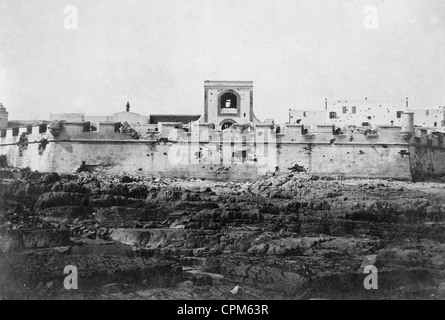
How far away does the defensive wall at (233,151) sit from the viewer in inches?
734

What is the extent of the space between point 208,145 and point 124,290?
10012 mm

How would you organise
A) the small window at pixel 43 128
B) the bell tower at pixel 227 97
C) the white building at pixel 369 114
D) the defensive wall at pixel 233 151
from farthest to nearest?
the white building at pixel 369 114 → the bell tower at pixel 227 97 → the small window at pixel 43 128 → the defensive wall at pixel 233 151

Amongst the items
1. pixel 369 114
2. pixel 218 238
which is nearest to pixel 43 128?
pixel 218 238

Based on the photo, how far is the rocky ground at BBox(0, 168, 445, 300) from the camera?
9.61 m

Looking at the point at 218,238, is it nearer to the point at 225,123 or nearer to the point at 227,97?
the point at 225,123

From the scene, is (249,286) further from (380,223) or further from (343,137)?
(343,137)

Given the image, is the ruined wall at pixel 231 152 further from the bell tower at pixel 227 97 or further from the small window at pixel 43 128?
the bell tower at pixel 227 97

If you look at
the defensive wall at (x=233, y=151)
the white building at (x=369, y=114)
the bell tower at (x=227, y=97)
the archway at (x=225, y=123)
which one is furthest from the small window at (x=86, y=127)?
the white building at (x=369, y=114)

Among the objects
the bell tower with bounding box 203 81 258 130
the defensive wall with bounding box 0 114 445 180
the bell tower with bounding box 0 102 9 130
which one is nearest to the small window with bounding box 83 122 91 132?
the defensive wall with bounding box 0 114 445 180

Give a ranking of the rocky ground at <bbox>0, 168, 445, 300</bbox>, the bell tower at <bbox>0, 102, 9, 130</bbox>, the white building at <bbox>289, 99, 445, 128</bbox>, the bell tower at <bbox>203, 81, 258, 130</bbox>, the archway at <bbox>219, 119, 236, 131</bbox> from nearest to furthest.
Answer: the rocky ground at <bbox>0, 168, 445, 300</bbox>
the bell tower at <bbox>0, 102, 9, 130</bbox>
the bell tower at <bbox>203, 81, 258, 130</bbox>
the archway at <bbox>219, 119, 236, 131</bbox>
the white building at <bbox>289, 99, 445, 128</bbox>

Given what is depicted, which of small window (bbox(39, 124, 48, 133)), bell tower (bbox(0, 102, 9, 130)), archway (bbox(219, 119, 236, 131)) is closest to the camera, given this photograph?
small window (bbox(39, 124, 48, 133))

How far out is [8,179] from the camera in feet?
54.3

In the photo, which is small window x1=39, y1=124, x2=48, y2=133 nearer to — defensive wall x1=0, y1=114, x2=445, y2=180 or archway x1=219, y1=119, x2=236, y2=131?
defensive wall x1=0, y1=114, x2=445, y2=180

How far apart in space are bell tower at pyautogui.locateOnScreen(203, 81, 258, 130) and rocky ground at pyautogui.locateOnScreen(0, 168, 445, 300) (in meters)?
6.48
